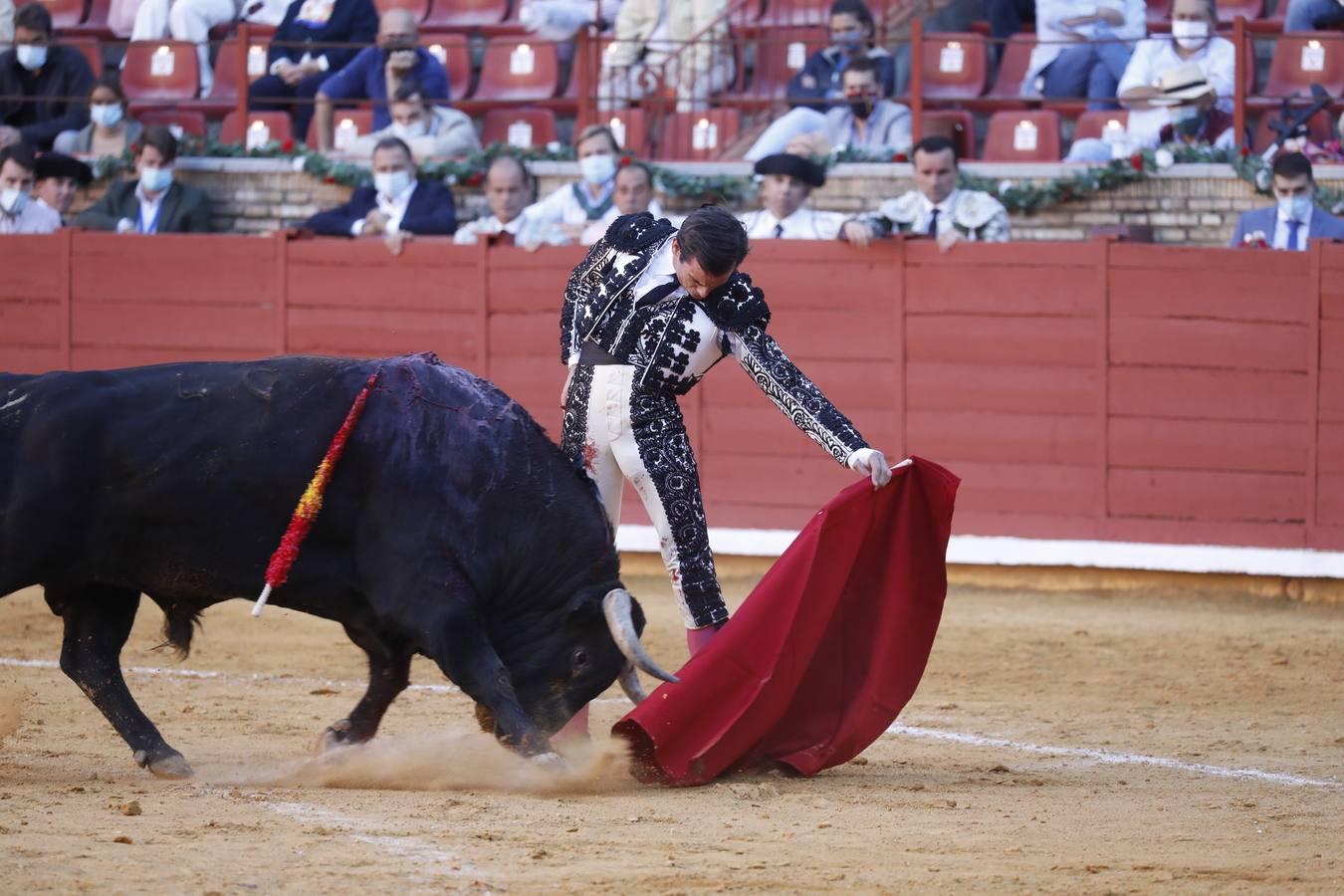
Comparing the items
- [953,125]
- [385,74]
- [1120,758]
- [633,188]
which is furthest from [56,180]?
[1120,758]

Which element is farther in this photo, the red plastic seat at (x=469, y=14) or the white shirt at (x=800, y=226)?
the red plastic seat at (x=469, y=14)

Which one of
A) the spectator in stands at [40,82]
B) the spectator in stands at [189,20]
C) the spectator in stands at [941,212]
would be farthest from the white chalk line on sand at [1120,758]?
the spectator in stands at [189,20]

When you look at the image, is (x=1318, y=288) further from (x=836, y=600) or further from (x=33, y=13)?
(x=33, y=13)

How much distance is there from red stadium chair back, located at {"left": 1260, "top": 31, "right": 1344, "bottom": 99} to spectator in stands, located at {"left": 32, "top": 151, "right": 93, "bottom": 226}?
549 cm

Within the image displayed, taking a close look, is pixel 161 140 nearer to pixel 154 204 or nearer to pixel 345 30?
pixel 154 204

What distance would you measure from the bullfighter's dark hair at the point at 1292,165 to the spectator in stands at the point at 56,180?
5420 mm

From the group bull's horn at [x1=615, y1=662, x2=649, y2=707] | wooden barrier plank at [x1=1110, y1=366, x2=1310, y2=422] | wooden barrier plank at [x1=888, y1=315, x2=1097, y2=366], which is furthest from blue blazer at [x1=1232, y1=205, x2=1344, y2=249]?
bull's horn at [x1=615, y1=662, x2=649, y2=707]

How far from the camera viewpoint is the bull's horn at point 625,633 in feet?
13.4

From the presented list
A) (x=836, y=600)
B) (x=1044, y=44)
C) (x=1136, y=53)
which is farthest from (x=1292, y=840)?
(x=1044, y=44)

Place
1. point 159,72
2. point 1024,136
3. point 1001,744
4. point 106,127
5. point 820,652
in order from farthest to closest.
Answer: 1. point 159,72
2. point 106,127
3. point 1024,136
4. point 1001,744
5. point 820,652

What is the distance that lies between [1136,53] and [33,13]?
5.49 m

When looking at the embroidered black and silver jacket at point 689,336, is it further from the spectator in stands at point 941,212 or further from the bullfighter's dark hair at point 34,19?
the bullfighter's dark hair at point 34,19

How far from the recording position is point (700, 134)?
938 cm

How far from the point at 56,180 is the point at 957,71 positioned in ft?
13.9
